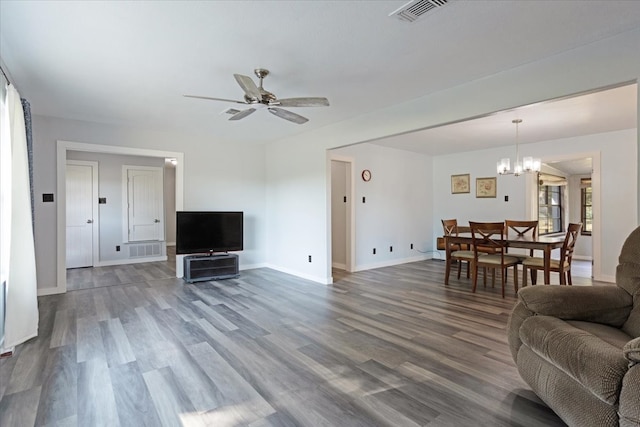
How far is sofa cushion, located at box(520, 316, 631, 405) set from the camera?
133 centimetres

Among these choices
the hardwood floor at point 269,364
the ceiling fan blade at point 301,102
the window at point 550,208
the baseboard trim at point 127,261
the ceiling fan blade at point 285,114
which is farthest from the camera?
the window at point 550,208

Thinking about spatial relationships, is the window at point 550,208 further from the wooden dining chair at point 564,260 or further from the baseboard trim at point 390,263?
the wooden dining chair at point 564,260

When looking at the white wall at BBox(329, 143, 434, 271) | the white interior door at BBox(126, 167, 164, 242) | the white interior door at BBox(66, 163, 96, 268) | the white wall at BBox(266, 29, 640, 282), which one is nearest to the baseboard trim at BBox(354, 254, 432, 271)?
the white wall at BBox(329, 143, 434, 271)

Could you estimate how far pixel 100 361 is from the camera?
2.47m

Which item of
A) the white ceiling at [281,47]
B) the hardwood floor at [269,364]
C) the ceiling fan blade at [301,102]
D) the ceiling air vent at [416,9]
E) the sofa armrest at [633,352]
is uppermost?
the white ceiling at [281,47]

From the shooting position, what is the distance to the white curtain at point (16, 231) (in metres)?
2.70

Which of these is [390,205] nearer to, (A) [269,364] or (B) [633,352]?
(A) [269,364]

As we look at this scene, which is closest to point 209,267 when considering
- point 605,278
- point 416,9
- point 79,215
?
point 79,215

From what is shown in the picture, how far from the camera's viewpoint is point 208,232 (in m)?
5.41

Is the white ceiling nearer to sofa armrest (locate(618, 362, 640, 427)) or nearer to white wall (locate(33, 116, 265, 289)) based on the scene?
white wall (locate(33, 116, 265, 289))

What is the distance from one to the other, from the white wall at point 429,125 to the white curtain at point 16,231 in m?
3.49

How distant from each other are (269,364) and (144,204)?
587 cm

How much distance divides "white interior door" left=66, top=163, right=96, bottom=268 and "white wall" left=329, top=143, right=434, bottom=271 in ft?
16.2

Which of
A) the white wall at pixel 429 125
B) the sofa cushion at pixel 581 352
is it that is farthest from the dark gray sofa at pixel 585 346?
the white wall at pixel 429 125
